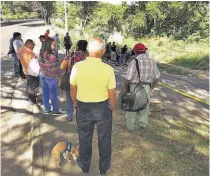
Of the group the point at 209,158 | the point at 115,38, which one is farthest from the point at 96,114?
the point at 115,38

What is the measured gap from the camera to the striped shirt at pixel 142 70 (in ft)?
16.1

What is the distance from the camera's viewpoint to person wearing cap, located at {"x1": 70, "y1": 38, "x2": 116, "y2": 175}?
3.39 meters

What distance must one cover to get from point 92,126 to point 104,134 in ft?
0.60

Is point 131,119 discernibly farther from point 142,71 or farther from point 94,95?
point 94,95

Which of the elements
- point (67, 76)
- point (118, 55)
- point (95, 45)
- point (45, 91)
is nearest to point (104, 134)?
point (95, 45)

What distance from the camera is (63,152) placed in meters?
4.31

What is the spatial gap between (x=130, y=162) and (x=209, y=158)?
1697 millimetres

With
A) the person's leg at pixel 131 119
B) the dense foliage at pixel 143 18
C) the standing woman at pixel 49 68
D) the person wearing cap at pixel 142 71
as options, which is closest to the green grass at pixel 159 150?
the person's leg at pixel 131 119

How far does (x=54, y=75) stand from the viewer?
560 centimetres

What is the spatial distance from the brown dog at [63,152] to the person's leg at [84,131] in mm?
489

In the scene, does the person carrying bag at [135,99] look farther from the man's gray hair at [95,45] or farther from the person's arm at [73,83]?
the man's gray hair at [95,45]

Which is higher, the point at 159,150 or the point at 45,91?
the point at 45,91

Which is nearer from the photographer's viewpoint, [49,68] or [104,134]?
[104,134]

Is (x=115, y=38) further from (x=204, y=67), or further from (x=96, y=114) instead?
(x=96, y=114)
